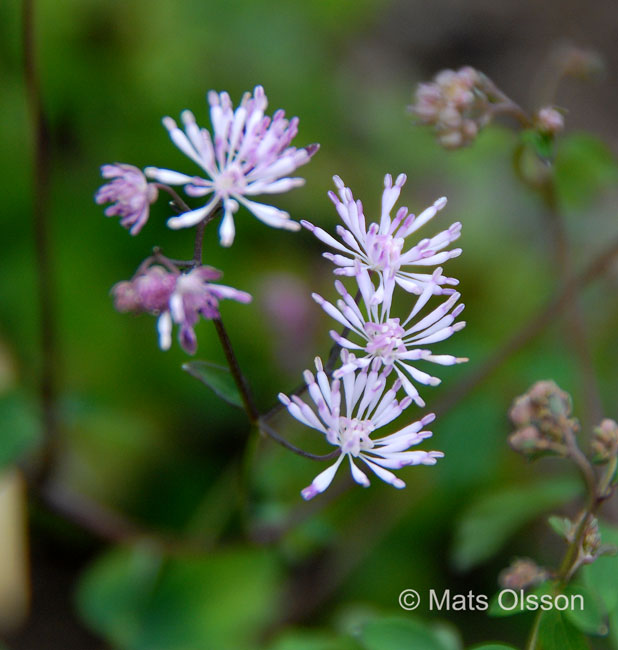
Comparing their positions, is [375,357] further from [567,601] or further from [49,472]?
[49,472]

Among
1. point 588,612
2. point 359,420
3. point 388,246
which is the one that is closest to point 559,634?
point 588,612

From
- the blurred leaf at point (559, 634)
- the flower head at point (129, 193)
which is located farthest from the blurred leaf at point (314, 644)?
the flower head at point (129, 193)

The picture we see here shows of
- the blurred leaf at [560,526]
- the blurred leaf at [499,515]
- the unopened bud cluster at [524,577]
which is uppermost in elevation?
the blurred leaf at [560,526]

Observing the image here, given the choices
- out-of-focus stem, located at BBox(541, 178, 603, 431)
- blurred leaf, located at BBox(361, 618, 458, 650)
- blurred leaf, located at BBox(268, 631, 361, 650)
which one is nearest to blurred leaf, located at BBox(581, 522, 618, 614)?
blurred leaf, located at BBox(361, 618, 458, 650)

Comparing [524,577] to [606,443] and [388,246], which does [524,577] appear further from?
[388,246]

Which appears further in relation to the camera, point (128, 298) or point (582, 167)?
point (582, 167)

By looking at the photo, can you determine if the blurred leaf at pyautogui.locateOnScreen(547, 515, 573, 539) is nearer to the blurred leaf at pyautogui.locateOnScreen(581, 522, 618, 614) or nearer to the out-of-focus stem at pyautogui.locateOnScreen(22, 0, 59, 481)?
the blurred leaf at pyautogui.locateOnScreen(581, 522, 618, 614)

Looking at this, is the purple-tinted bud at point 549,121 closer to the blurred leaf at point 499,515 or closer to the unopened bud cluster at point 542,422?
the unopened bud cluster at point 542,422
